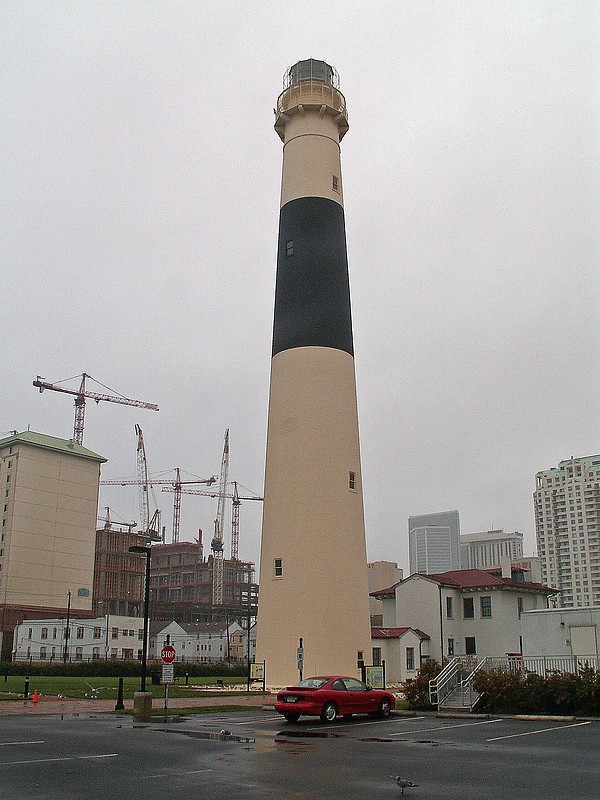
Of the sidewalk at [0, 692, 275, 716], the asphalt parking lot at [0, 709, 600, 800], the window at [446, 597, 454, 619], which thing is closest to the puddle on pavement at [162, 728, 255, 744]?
the asphalt parking lot at [0, 709, 600, 800]

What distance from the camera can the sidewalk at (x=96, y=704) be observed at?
27527 millimetres

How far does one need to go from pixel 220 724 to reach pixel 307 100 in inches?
1086

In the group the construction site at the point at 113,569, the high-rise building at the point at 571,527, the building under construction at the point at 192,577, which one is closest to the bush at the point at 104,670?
the construction site at the point at 113,569

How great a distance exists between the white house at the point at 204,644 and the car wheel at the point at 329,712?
9170cm

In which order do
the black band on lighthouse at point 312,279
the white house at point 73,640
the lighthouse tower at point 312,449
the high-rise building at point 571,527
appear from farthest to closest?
the high-rise building at point 571,527 < the white house at point 73,640 < the black band on lighthouse at point 312,279 < the lighthouse tower at point 312,449

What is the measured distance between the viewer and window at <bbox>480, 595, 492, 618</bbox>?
50938 millimetres

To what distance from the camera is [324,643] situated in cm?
3272

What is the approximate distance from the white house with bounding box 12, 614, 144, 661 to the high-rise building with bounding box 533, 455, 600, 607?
103 metres

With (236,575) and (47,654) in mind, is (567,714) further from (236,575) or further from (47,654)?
(236,575)

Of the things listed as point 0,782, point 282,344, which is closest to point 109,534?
point 282,344

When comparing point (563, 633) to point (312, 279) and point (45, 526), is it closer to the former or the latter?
point (312, 279)

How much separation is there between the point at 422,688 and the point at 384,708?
3303 mm

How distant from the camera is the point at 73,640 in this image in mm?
92062

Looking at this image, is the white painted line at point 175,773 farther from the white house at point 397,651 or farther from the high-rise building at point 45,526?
the high-rise building at point 45,526
